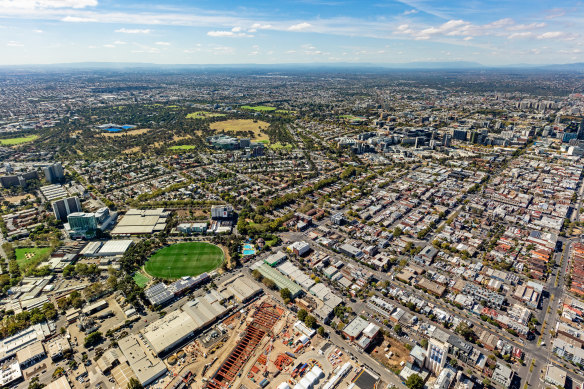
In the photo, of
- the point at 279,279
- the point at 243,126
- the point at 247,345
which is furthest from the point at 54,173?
the point at 243,126

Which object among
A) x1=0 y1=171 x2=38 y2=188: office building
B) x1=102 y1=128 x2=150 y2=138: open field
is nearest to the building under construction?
x1=0 y1=171 x2=38 y2=188: office building

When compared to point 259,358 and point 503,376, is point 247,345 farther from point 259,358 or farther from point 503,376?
point 503,376

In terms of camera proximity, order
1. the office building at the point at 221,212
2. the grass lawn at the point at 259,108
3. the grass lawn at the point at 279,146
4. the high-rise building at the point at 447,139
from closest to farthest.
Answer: the office building at the point at 221,212 < the grass lawn at the point at 279,146 < the high-rise building at the point at 447,139 < the grass lawn at the point at 259,108

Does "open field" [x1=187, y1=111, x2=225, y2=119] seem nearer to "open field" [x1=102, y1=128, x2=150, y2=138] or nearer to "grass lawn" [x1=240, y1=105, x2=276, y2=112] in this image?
"grass lawn" [x1=240, y1=105, x2=276, y2=112]

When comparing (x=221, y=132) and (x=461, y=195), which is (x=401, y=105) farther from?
(x=461, y=195)

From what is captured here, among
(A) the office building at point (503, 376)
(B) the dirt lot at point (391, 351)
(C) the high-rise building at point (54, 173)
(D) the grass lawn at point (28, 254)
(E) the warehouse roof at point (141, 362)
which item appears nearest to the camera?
(A) the office building at point (503, 376)

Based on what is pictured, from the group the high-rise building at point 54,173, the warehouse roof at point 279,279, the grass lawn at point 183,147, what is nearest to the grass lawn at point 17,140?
the high-rise building at point 54,173

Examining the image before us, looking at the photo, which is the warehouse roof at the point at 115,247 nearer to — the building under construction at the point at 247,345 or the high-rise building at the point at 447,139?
the building under construction at the point at 247,345

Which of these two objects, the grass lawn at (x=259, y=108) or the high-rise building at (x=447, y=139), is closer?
the high-rise building at (x=447, y=139)
